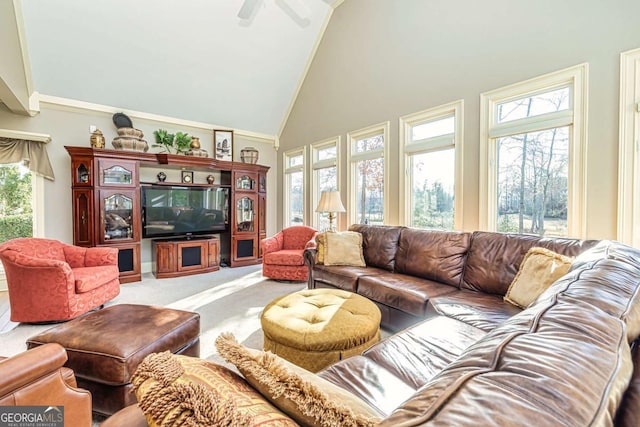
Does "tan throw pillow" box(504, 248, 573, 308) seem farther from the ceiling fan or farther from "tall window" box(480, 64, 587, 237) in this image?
the ceiling fan

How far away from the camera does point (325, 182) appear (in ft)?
17.5

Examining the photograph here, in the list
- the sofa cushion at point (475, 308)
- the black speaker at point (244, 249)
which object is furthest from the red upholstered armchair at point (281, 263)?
the sofa cushion at point (475, 308)

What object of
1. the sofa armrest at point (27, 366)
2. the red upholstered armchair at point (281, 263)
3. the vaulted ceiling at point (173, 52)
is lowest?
the red upholstered armchair at point (281, 263)

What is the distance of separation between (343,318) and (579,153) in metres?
2.50

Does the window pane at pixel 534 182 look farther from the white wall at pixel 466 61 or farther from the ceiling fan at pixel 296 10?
the ceiling fan at pixel 296 10

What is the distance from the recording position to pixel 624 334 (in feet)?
2.02

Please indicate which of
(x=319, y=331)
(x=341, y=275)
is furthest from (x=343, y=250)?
(x=319, y=331)

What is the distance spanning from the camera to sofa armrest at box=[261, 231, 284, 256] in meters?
4.55

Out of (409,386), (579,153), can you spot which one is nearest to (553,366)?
(409,386)

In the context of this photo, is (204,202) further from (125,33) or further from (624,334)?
(624,334)

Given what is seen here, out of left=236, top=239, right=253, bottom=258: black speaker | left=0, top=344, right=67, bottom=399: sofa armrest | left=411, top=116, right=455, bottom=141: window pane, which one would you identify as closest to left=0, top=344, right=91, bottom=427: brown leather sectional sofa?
left=0, top=344, right=67, bottom=399: sofa armrest

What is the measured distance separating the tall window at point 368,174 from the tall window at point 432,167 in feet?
1.08

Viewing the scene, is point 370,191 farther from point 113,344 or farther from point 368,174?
point 113,344

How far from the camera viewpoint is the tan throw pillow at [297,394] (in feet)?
1.67
